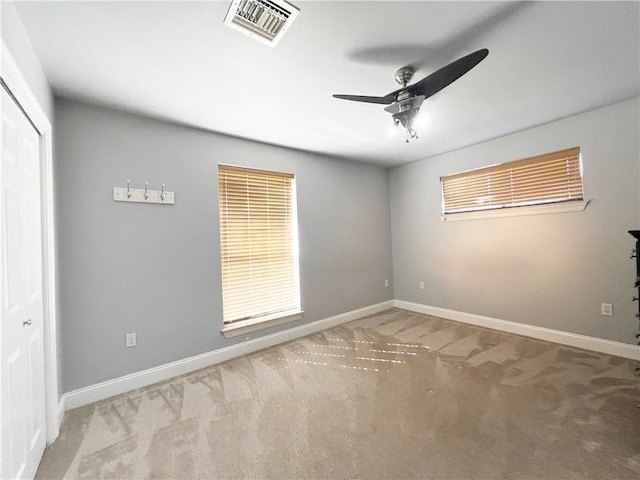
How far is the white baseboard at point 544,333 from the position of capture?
249cm

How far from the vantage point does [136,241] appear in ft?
7.51

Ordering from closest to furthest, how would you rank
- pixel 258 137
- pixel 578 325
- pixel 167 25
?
pixel 167 25 < pixel 578 325 < pixel 258 137

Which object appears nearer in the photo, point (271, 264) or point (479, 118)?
point (479, 118)

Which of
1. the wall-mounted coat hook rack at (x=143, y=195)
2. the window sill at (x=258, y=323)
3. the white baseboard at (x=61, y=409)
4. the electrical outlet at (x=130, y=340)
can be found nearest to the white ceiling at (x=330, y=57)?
the wall-mounted coat hook rack at (x=143, y=195)

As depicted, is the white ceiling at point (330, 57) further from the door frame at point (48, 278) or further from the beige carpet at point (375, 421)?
the beige carpet at point (375, 421)

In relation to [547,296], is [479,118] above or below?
above

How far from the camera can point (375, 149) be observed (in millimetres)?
3494

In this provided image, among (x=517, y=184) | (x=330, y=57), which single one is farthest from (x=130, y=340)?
(x=517, y=184)

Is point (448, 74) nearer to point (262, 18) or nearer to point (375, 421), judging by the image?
point (262, 18)

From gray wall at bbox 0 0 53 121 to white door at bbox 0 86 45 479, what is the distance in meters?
0.20

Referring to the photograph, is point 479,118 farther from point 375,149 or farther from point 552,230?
point 552,230

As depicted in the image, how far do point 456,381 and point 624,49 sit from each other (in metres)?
2.59

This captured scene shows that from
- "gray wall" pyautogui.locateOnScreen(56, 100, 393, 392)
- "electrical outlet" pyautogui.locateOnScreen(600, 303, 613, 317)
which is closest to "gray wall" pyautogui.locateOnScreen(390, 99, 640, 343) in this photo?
"electrical outlet" pyautogui.locateOnScreen(600, 303, 613, 317)

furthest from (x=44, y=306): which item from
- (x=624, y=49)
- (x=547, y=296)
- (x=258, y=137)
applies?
(x=547, y=296)
